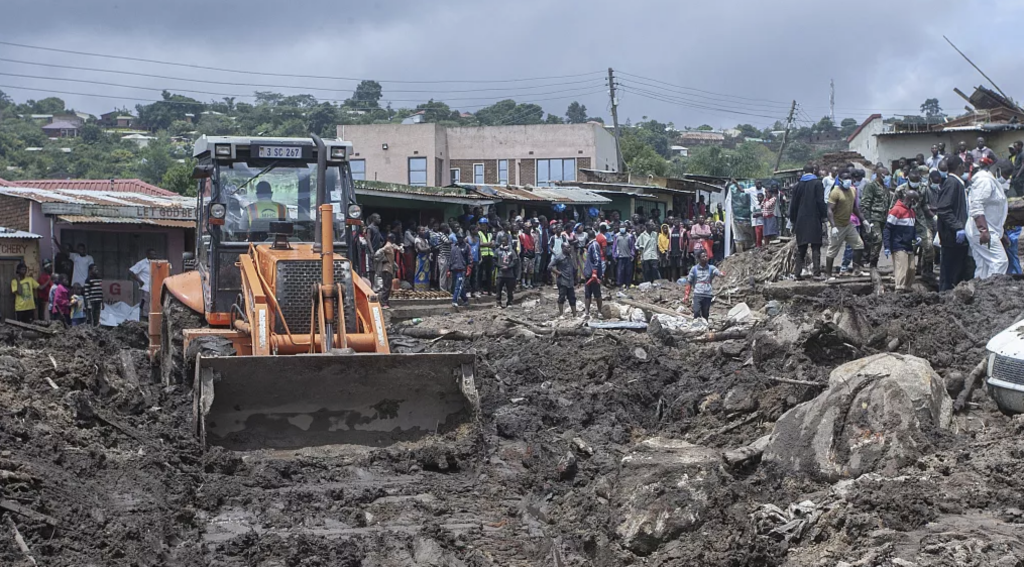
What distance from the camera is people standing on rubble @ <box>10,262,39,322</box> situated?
66.7ft

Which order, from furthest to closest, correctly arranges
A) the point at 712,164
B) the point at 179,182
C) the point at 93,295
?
the point at 712,164, the point at 179,182, the point at 93,295

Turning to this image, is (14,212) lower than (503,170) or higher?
lower

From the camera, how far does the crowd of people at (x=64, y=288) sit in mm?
20391

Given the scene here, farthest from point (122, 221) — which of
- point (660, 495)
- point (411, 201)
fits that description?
point (660, 495)

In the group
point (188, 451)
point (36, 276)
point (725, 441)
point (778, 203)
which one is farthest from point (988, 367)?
point (36, 276)

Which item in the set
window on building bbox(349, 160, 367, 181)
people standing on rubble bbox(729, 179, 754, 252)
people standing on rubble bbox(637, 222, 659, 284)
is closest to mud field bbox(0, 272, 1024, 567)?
people standing on rubble bbox(729, 179, 754, 252)

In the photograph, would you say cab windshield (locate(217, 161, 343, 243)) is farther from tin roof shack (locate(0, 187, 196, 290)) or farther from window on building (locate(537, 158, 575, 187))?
window on building (locate(537, 158, 575, 187))

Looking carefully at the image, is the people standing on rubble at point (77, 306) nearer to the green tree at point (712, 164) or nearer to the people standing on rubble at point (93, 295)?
the people standing on rubble at point (93, 295)

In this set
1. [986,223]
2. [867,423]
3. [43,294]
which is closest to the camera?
[867,423]

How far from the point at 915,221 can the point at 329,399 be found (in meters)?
9.79

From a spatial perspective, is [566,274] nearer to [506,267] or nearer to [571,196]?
[506,267]

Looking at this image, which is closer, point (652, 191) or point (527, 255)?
point (527, 255)

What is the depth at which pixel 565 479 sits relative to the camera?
9.35m

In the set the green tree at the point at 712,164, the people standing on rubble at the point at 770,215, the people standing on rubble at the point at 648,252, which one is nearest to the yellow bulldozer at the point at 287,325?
the people standing on rubble at the point at 770,215
